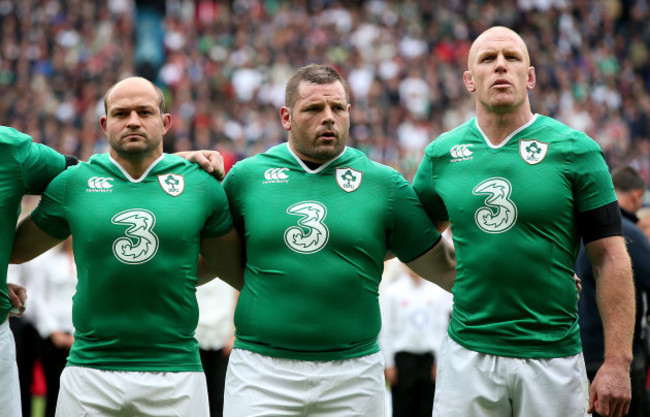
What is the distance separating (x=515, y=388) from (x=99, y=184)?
229cm

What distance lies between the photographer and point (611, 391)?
409 centimetres

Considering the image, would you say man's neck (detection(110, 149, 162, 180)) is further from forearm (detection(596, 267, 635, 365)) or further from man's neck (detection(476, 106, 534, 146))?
Answer: forearm (detection(596, 267, 635, 365))

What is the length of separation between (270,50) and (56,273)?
45.4ft

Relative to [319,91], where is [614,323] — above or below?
below

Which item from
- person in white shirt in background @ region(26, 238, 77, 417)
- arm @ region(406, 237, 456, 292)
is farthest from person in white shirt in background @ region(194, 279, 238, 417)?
arm @ region(406, 237, 456, 292)

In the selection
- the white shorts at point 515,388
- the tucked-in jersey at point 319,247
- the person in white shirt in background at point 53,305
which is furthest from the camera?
the person in white shirt in background at point 53,305

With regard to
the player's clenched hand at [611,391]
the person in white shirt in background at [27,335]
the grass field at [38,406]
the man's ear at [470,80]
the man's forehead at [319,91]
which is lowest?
the grass field at [38,406]

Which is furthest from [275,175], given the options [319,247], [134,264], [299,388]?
[299,388]

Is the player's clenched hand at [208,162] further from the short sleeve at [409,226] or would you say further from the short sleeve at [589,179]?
the short sleeve at [589,179]

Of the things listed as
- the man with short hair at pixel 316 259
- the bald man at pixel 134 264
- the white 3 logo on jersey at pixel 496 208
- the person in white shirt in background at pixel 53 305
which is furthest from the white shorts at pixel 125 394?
the person in white shirt in background at pixel 53 305

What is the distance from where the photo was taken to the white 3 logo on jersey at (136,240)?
4.47 meters

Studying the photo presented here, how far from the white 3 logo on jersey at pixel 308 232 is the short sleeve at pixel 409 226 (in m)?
0.43

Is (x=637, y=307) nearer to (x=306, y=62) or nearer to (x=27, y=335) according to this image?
(x=27, y=335)

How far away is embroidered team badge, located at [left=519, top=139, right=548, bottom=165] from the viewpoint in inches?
171
